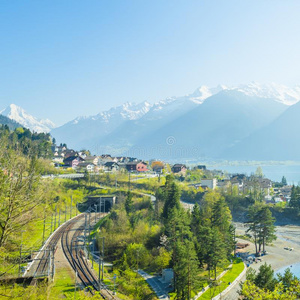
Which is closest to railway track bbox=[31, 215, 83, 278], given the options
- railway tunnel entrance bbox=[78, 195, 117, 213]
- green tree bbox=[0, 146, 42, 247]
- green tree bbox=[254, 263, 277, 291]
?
railway tunnel entrance bbox=[78, 195, 117, 213]

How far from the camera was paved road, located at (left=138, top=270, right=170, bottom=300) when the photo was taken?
27719mm

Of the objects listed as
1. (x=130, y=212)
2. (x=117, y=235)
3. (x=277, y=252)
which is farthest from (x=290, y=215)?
(x=117, y=235)

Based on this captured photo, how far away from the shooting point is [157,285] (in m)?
29.7

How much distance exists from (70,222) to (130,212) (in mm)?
11207

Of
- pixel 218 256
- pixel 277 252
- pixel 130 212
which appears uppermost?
pixel 130 212

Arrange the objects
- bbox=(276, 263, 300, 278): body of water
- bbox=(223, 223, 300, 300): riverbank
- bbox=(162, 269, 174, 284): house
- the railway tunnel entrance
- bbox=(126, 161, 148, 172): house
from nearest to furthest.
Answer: bbox=(162, 269, 174, 284): house, bbox=(276, 263, 300, 278): body of water, bbox=(223, 223, 300, 300): riverbank, the railway tunnel entrance, bbox=(126, 161, 148, 172): house

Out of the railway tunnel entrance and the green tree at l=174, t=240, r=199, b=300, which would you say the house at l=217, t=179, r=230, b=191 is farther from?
the green tree at l=174, t=240, r=199, b=300

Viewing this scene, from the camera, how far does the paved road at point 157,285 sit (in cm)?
2772

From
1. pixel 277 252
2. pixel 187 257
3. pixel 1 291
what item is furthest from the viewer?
pixel 277 252

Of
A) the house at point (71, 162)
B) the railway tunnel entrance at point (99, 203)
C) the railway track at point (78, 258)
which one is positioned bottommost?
the railway track at point (78, 258)

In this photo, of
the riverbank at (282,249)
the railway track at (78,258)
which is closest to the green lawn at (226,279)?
the riverbank at (282,249)

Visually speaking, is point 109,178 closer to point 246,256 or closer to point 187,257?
point 246,256

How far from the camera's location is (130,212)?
44.1 m

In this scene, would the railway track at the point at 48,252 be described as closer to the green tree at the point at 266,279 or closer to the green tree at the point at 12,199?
the green tree at the point at 12,199
